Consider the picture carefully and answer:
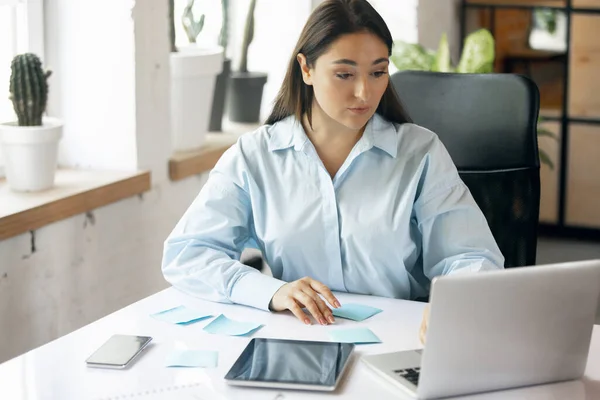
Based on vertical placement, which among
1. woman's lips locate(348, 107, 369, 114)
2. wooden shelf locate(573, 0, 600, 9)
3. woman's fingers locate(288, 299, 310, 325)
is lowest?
woman's fingers locate(288, 299, 310, 325)

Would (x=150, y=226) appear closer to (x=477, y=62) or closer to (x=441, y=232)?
(x=441, y=232)

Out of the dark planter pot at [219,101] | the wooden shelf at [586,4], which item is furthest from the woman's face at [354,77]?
the wooden shelf at [586,4]

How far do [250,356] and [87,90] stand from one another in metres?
1.38

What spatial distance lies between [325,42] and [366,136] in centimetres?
20

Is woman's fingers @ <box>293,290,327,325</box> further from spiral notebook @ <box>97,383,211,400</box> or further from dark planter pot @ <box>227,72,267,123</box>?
dark planter pot @ <box>227,72,267,123</box>

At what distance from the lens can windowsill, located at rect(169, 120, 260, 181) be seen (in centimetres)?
287

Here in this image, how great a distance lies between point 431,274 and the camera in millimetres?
1950

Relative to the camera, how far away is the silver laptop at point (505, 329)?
1.30m

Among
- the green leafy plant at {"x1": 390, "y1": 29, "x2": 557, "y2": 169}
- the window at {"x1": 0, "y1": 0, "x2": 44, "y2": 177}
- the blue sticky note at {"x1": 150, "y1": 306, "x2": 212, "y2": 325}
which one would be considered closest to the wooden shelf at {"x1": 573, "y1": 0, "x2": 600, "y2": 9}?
the green leafy plant at {"x1": 390, "y1": 29, "x2": 557, "y2": 169}

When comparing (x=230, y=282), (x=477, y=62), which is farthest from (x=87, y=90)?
(x=477, y=62)

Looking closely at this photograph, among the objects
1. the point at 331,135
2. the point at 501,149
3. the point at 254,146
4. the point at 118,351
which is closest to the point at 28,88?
the point at 254,146

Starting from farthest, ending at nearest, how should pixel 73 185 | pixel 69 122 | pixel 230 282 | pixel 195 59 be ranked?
pixel 195 59 < pixel 69 122 < pixel 73 185 < pixel 230 282

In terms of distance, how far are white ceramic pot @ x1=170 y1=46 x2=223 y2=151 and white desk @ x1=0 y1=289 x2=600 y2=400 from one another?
4.27ft

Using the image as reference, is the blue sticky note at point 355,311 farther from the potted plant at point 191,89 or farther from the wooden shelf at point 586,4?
the wooden shelf at point 586,4
